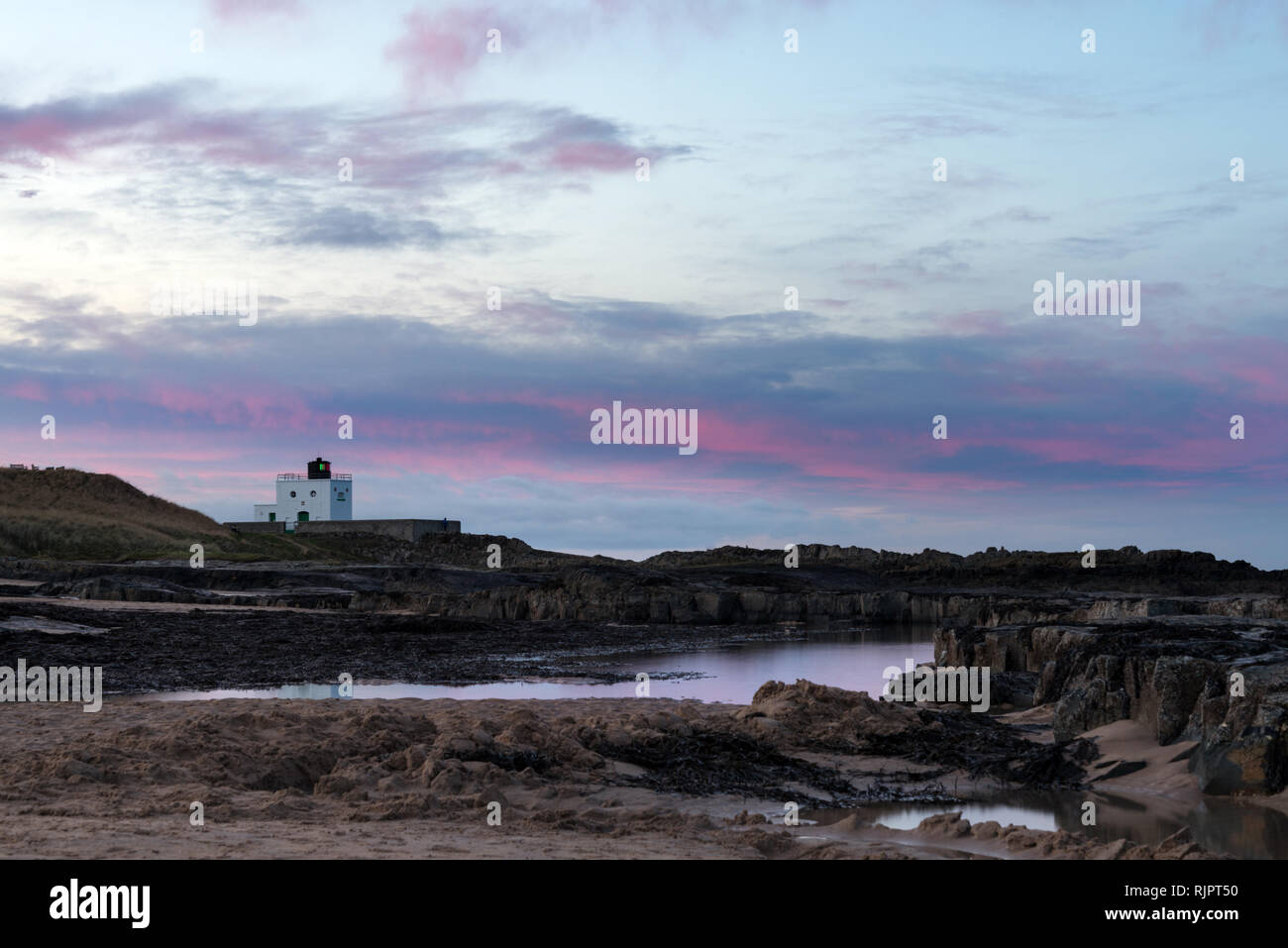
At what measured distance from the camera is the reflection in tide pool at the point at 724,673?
20188 mm

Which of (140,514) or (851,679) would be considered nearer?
(851,679)

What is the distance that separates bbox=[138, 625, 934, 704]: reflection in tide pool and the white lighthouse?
2840 inches

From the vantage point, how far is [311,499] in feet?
347

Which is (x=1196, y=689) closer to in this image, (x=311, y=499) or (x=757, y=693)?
(x=757, y=693)

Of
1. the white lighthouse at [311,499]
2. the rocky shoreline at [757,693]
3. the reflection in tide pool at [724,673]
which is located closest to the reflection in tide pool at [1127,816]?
the rocky shoreline at [757,693]

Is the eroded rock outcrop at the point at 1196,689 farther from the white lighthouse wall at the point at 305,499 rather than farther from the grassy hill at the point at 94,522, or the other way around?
the white lighthouse wall at the point at 305,499

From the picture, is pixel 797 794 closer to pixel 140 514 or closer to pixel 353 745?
pixel 353 745

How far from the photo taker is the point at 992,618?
37.0 m

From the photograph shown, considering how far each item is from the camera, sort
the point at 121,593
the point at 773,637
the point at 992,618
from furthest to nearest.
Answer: the point at 121,593 → the point at 773,637 → the point at 992,618

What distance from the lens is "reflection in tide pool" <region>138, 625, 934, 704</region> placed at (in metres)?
20.2

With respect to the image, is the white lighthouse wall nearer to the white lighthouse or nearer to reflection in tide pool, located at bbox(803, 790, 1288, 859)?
the white lighthouse

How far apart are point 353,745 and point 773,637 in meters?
29.0

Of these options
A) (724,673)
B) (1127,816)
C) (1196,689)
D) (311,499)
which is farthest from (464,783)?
(311,499)
